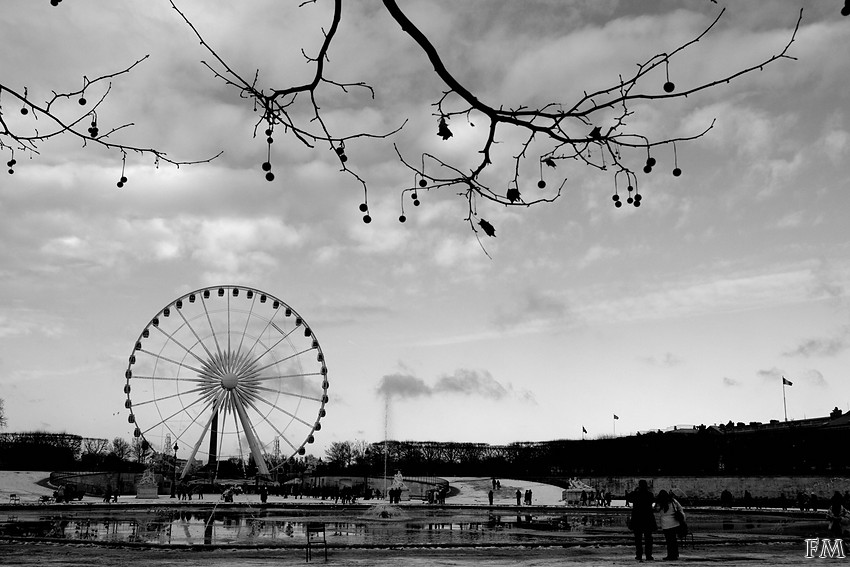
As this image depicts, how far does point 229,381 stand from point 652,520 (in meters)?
41.7

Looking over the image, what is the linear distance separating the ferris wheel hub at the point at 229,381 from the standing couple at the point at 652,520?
41.1m

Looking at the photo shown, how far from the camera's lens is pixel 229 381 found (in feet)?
179

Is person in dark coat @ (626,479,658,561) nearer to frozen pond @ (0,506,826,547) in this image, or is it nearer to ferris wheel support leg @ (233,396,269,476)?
frozen pond @ (0,506,826,547)

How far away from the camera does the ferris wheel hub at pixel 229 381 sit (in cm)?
5466

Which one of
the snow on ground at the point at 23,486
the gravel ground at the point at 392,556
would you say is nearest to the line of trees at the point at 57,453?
the snow on ground at the point at 23,486

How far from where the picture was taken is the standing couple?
1609 cm

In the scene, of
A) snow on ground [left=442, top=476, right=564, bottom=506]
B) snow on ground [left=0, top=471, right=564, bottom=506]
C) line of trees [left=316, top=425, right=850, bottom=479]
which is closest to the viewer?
snow on ground [left=0, top=471, right=564, bottom=506]

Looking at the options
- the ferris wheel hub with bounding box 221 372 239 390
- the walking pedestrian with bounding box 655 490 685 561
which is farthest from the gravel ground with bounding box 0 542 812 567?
the ferris wheel hub with bounding box 221 372 239 390

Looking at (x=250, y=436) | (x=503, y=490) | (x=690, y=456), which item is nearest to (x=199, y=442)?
(x=250, y=436)

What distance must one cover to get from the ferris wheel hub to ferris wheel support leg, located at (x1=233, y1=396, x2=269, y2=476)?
3.32 feet

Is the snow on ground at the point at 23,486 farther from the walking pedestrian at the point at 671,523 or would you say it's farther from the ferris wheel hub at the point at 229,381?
the walking pedestrian at the point at 671,523

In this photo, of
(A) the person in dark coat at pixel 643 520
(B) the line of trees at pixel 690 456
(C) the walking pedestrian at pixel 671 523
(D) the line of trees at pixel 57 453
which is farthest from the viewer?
(D) the line of trees at pixel 57 453

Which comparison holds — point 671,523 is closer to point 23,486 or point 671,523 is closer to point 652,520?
point 652,520

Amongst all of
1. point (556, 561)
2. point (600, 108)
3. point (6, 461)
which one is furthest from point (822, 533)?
point (6, 461)
